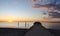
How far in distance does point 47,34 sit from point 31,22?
A: 36 centimetres

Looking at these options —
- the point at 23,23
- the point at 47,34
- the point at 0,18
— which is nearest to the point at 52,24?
the point at 47,34

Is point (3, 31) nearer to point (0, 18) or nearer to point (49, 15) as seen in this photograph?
point (0, 18)

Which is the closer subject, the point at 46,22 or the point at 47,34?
the point at 47,34

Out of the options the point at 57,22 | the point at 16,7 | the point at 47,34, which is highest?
the point at 16,7

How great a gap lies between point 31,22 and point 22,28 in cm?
17

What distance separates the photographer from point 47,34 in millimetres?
2078

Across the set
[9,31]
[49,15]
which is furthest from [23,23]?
[49,15]

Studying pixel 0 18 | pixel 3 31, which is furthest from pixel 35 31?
pixel 0 18

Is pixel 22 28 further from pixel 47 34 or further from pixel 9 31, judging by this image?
pixel 47 34

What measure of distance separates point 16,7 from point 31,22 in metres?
0.33

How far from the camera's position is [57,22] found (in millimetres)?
2297

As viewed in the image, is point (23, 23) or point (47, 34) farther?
point (23, 23)

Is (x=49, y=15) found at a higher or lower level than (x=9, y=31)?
higher

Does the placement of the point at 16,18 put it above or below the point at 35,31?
above
